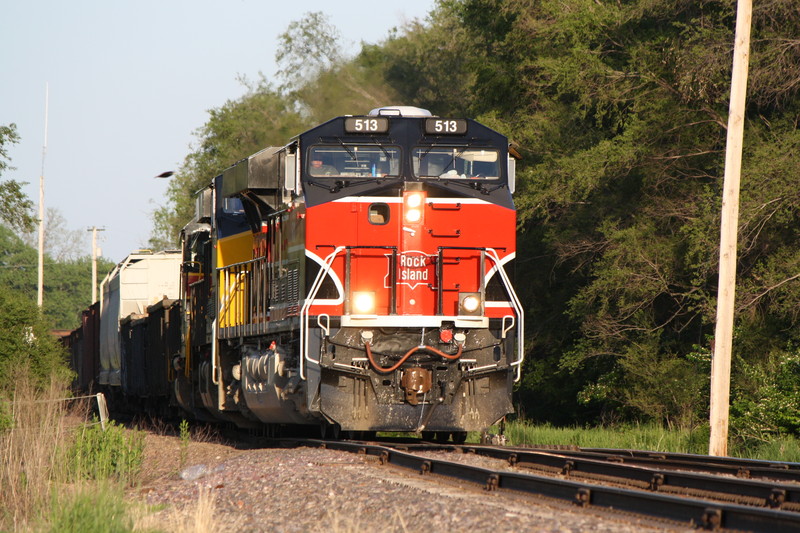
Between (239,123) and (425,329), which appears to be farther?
(239,123)

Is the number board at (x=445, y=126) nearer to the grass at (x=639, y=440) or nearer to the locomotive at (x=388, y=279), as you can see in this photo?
the locomotive at (x=388, y=279)

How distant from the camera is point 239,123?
61219 mm

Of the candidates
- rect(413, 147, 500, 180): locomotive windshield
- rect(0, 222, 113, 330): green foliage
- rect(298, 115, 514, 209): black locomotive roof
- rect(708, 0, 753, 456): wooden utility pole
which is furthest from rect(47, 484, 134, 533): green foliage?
rect(0, 222, 113, 330): green foliage

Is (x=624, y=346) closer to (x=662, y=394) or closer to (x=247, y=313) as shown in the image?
(x=662, y=394)

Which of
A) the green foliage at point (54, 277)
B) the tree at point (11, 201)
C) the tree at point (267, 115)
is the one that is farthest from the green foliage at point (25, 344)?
the green foliage at point (54, 277)

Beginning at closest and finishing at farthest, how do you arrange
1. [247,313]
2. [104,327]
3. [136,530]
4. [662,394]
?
[136,530] < [247,313] < [662,394] < [104,327]

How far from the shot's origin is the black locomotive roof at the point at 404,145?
12.4m

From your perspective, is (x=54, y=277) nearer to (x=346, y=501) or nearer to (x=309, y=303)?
(x=309, y=303)

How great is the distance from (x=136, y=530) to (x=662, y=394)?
1482 cm

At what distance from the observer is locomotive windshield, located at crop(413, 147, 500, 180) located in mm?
12656

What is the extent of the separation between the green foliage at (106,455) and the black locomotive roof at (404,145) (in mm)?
3423

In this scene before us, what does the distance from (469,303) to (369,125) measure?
8.03 ft

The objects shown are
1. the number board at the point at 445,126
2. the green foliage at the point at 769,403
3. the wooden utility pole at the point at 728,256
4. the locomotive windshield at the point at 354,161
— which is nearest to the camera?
the locomotive windshield at the point at 354,161

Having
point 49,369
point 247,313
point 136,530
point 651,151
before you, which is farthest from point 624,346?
point 136,530
